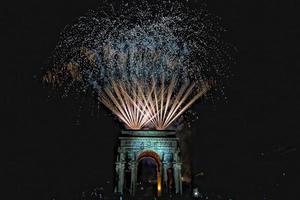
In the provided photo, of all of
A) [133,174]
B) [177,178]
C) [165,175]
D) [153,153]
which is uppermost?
[153,153]

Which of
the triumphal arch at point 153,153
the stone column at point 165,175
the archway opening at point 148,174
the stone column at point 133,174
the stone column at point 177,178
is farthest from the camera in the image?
the archway opening at point 148,174

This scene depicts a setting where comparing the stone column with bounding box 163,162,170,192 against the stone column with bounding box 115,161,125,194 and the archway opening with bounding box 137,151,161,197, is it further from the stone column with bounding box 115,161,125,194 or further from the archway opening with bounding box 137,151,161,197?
the stone column with bounding box 115,161,125,194

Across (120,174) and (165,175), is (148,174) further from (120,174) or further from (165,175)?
(120,174)

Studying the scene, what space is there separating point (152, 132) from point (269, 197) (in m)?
20.0

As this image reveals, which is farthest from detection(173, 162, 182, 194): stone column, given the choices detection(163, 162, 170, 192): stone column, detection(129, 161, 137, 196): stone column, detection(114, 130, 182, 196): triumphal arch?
detection(129, 161, 137, 196): stone column

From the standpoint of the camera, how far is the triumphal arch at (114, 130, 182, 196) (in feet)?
175

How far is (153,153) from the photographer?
56500mm

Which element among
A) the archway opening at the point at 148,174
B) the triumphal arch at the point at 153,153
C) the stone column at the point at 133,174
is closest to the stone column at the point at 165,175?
the triumphal arch at the point at 153,153

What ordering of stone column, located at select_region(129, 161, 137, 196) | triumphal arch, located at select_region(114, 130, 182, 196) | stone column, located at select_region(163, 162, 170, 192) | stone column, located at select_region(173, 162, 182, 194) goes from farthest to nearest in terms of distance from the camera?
triumphal arch, located at select_region(114, 130, 182, 196) → stone column, located at select_region(173, 162, 182, 194) → stone column, located at select_region(163, 162, 170, 192) → stone column, located at select_region(129, 161, 137, 196)

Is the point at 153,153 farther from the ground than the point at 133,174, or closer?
farther from the ground

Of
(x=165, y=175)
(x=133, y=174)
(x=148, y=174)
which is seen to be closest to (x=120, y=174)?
(x=133, y=174)

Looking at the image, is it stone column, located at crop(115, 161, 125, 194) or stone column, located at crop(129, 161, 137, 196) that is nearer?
stone column, located at crop(129, 161, 137, 196)

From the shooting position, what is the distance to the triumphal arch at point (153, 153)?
5338 centimetres

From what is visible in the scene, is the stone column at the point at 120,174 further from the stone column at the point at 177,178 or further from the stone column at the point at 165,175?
the stone column at the point at 177,178
